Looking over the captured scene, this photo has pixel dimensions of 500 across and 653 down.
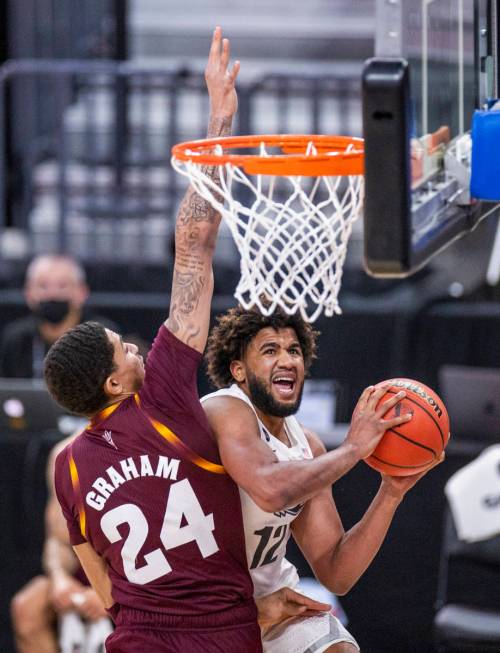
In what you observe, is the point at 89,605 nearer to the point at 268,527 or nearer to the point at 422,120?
the point at 268,527

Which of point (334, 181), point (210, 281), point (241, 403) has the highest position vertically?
point (334, 181)

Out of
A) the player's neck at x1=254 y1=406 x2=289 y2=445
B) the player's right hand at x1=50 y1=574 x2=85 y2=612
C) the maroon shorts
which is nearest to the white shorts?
the maroon shorts

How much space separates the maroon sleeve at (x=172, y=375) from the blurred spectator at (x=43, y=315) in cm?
370

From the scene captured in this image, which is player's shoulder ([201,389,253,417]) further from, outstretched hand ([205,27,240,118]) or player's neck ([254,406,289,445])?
outstretched hand ([205,27,240,118])

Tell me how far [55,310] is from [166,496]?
152 inches

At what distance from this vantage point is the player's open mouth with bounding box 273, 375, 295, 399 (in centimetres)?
414

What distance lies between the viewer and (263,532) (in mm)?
4188

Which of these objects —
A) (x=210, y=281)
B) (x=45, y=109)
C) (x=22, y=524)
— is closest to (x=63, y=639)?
(x=22, y=524)

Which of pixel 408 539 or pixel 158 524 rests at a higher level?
pixel 158 524

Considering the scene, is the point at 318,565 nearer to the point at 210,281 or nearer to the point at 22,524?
the point at 210,281

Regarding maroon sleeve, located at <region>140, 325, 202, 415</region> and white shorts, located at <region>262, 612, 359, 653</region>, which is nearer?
maroon sleeve, located at <region>140, 325, 202, 415</region>

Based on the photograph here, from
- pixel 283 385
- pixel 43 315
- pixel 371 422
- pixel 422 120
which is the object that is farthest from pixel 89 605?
pixel 422 120

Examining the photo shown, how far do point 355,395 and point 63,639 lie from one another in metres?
2.71

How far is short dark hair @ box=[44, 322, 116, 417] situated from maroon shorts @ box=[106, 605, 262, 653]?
27.7 inches
